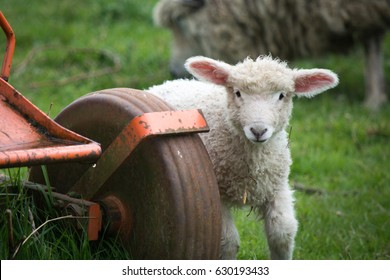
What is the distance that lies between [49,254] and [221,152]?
101 cm

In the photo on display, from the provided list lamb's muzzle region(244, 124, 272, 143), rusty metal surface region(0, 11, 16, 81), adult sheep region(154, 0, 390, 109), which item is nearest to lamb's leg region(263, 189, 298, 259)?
lamb's muzzle region(244, 124, 272, 143)

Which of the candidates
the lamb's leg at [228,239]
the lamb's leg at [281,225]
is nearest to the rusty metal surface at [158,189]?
the lamb's leg at [228,239]

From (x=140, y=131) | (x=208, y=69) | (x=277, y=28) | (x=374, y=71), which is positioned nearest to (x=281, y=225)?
(x=208, y=69)

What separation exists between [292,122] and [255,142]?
358 cm

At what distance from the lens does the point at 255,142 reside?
3.57 m

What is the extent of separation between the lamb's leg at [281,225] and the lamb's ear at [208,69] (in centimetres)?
65

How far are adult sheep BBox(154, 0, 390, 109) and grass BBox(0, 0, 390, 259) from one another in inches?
17.6

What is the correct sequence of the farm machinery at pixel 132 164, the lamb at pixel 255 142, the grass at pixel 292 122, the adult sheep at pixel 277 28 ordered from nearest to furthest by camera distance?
the farm machinery at pixel 132 164 → the lamb at pixel 255 142 → the grass at pixel 292 122 → the adult sheep at pixel 277 28

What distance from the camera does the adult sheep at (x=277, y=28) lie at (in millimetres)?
7641

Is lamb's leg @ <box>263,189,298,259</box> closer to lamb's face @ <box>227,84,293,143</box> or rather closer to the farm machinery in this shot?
lamb's face @ <box>227,84,293,143</box>

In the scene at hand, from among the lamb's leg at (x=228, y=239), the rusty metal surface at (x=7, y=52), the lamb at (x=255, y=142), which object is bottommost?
the lamb's leg at (x=228, y=239)

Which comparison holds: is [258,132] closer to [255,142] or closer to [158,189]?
[255,142]

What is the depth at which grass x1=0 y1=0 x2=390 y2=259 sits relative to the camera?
169 inches

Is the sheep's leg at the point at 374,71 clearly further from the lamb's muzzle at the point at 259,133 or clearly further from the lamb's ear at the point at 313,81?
the lamb's muzzle at the point at 259,133
